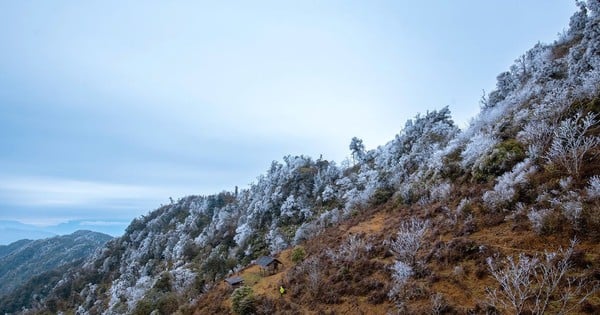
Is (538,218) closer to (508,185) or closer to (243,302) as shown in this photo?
(508,185)

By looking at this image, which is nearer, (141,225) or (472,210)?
(472,210)

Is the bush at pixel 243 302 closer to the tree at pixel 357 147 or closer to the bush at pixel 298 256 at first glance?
the bush at pixel 298 256

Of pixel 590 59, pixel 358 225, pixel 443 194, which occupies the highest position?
pixel 590 59

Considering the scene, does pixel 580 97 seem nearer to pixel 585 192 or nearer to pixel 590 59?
pixel 590 59

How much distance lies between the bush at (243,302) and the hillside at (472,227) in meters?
0.08

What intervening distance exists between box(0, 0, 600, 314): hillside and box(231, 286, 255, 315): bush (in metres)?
0.08

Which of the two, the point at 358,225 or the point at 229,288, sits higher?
the point at 358,225

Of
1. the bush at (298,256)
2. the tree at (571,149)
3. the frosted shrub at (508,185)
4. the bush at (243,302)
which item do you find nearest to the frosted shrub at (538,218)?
the frosted shrub at (508,185)

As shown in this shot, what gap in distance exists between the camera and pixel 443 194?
2591cm

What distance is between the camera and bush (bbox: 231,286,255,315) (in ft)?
75.0

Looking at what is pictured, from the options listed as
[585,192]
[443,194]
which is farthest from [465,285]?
[443,194]

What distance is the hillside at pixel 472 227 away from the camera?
13.4 metres

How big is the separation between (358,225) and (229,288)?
14379 mm

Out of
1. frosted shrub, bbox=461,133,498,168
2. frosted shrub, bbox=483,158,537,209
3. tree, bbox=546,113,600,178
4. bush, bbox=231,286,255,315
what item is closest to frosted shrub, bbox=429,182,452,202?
frosted shrub, bbox=461,133,498,168
